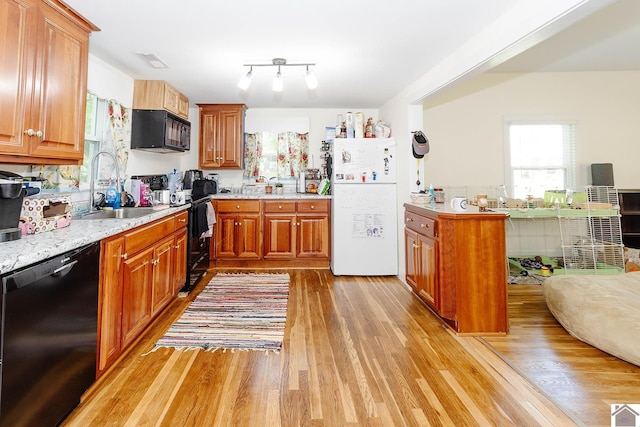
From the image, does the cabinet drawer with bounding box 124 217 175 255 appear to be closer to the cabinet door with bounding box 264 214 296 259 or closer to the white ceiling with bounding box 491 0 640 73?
the cabinet door with bounding box 264 214 296 259

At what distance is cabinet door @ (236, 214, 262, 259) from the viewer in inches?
155

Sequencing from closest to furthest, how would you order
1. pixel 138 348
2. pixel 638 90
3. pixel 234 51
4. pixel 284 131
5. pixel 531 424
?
pixel 531 424
pixel 138 348
pixel 234 51
pixel 638 90
pixel 284 131

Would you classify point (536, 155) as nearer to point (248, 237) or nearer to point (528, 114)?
point (528, 114)

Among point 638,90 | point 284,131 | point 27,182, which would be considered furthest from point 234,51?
point 638,90

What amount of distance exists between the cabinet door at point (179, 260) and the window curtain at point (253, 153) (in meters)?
1.76

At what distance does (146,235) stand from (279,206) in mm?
2027

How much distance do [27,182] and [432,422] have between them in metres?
2.52

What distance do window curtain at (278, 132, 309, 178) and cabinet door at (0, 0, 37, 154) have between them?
3082 mm

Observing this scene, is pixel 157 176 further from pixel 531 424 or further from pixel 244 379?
pixel 531 424

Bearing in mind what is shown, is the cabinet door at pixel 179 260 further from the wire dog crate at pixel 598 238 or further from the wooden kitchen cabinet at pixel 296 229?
the wire dog crate at pixel 598 238

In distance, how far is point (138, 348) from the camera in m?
2.02

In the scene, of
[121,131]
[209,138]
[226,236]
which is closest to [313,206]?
[226,236]

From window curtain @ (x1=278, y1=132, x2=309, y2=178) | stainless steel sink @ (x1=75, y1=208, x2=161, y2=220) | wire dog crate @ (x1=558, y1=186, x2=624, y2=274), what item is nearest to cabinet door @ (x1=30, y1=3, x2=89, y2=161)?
stainless steel sink @ (x1=75, y1=208, x2=161, y2=220)

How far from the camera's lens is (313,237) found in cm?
399
